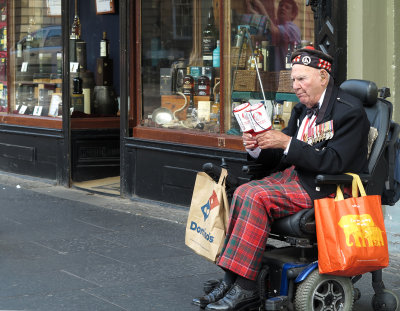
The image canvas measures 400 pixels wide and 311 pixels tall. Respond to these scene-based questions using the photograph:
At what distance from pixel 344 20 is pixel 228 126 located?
84.8 inches

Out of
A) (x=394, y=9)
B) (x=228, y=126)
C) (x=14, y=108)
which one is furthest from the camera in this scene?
(x=14, y=108)

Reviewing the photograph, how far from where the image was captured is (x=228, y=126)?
7871mm

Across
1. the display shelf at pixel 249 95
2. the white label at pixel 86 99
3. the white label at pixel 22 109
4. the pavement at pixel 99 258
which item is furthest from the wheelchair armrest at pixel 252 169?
the white label at pixel 22 109

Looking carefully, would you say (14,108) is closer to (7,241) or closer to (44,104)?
(44,104)

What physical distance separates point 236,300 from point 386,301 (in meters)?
0.93

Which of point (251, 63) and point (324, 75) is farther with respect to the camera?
point (251, 63)

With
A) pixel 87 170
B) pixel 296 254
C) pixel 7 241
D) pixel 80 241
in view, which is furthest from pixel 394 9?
pixel 87 170

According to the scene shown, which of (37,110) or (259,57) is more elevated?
(259,57)

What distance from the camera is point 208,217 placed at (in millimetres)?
4656

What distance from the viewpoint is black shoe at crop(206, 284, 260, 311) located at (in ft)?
14.3

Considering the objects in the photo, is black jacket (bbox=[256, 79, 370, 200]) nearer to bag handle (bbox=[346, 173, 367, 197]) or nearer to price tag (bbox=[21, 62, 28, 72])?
bag handle (bbox=[346, 173, 367, 197])

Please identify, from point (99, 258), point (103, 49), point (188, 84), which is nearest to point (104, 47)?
point (103, 49)

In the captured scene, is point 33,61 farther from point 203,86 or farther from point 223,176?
point 223,176

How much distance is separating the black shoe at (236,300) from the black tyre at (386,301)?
763 millimetres
